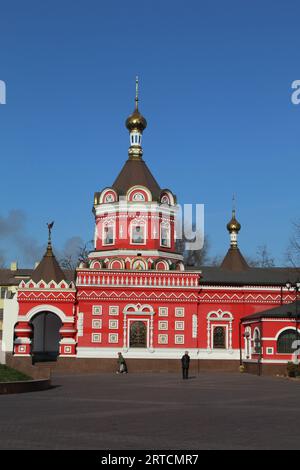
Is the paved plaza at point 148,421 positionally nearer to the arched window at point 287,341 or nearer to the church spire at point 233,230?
the arched window at point 287,341

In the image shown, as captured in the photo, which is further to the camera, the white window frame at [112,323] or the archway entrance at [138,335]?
the archway entrance at [138,335]

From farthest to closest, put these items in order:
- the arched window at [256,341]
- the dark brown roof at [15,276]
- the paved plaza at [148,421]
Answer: the dark brown roof at [15,276] < the arched window at [256,341] < the paved plaza at [148,421]

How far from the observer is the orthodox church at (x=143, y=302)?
44094 millimetres

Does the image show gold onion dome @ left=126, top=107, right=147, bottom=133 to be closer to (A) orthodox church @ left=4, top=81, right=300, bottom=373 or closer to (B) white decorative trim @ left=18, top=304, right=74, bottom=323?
(A) orthodox church @ left=4, top=81, right=300, bottom=373

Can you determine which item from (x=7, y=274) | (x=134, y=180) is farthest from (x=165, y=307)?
(x=7, y=274)

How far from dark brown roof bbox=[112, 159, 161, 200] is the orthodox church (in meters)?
0.47

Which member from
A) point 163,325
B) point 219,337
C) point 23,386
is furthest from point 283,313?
point 23,386

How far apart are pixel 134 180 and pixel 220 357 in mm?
13966

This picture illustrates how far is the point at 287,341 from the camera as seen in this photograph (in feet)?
134

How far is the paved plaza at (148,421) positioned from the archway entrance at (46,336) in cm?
3521

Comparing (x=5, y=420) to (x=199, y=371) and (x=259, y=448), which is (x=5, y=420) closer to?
(x=259, y=448)

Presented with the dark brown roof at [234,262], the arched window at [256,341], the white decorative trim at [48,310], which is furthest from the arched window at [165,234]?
the arched window at [256,341]

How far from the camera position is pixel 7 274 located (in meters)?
67.2

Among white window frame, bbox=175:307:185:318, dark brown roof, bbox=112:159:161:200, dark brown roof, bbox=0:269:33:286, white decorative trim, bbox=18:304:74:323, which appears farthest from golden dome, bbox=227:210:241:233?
dark brown roof, bbox=0:269:33:286
